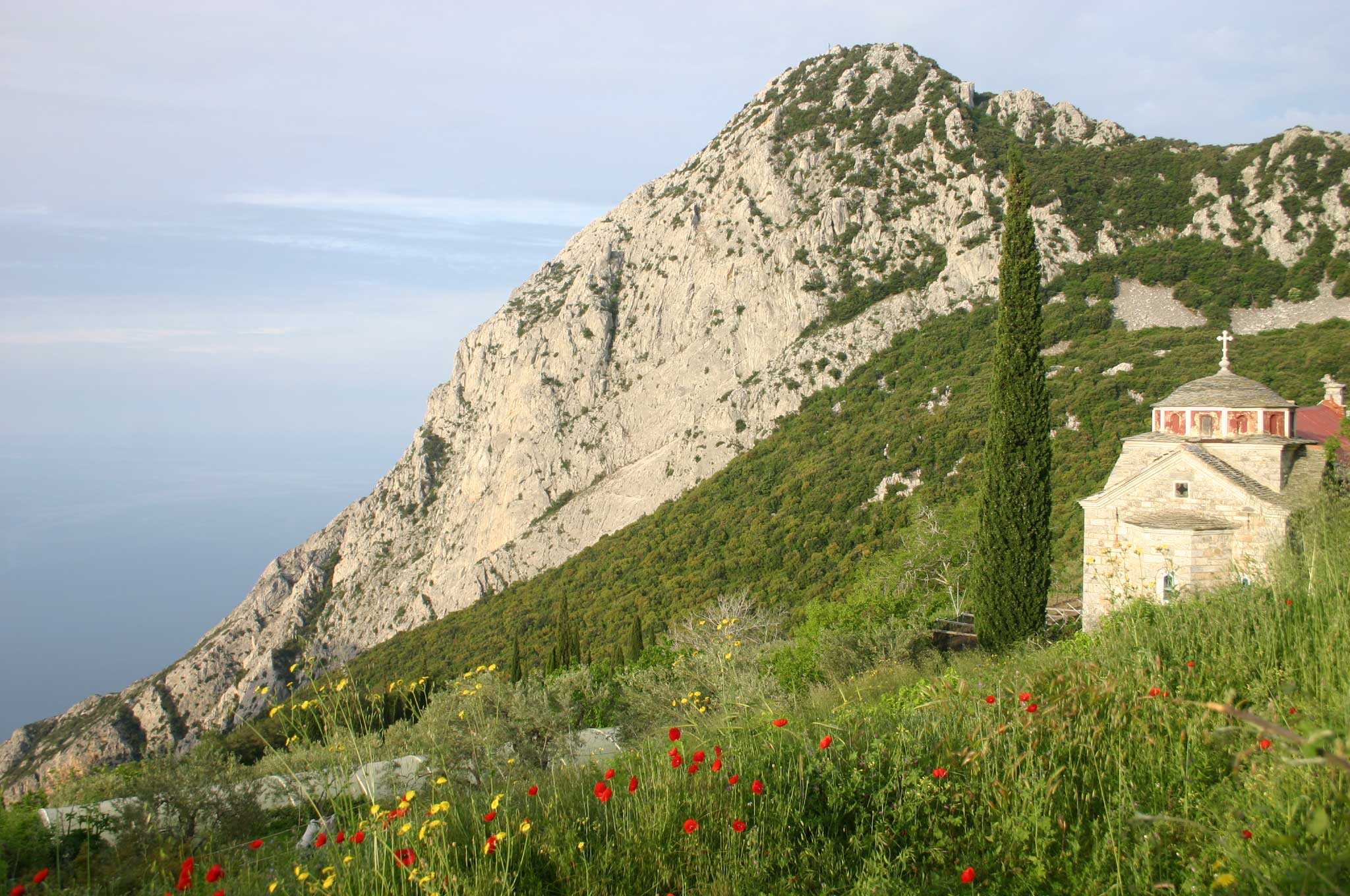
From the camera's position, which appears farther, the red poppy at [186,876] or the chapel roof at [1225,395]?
the chapel roof at [1225,395]

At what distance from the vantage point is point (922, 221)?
52.7 meters

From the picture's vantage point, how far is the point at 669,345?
188 ft

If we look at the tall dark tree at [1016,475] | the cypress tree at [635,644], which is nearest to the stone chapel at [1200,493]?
the tall dark tree at [1016,475]

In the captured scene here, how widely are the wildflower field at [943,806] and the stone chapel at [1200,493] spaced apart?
27.3ft

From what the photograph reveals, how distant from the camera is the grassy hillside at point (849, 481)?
32.6 metres

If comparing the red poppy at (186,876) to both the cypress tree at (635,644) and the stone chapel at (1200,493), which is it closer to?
the stone chapel at (1200,493)

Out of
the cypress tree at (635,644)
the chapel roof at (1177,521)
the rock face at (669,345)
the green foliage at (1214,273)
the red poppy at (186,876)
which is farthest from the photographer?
the rock face at (669,345)

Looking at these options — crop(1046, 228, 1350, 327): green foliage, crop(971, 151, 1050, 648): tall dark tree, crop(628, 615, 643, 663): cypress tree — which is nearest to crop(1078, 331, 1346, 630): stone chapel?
crop(971, 151, 1050, 648): tall dark tree

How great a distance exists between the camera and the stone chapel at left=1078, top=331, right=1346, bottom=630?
1362 cm

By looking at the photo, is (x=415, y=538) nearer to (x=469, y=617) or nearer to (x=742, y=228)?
(x=469, y=617)

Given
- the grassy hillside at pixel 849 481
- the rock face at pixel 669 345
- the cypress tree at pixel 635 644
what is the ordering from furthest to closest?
the rock face at pixel 669 345, the grassy hillside at pixel 849 481, the cypress tree at pixel 635 644

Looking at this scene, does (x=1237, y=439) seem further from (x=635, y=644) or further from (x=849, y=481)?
(x=849, y=481)

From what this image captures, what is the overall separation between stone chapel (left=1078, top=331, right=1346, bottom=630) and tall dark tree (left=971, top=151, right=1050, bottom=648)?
1093mm

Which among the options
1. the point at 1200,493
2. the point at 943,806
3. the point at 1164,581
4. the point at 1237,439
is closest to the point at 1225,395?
the point at 1237,439
